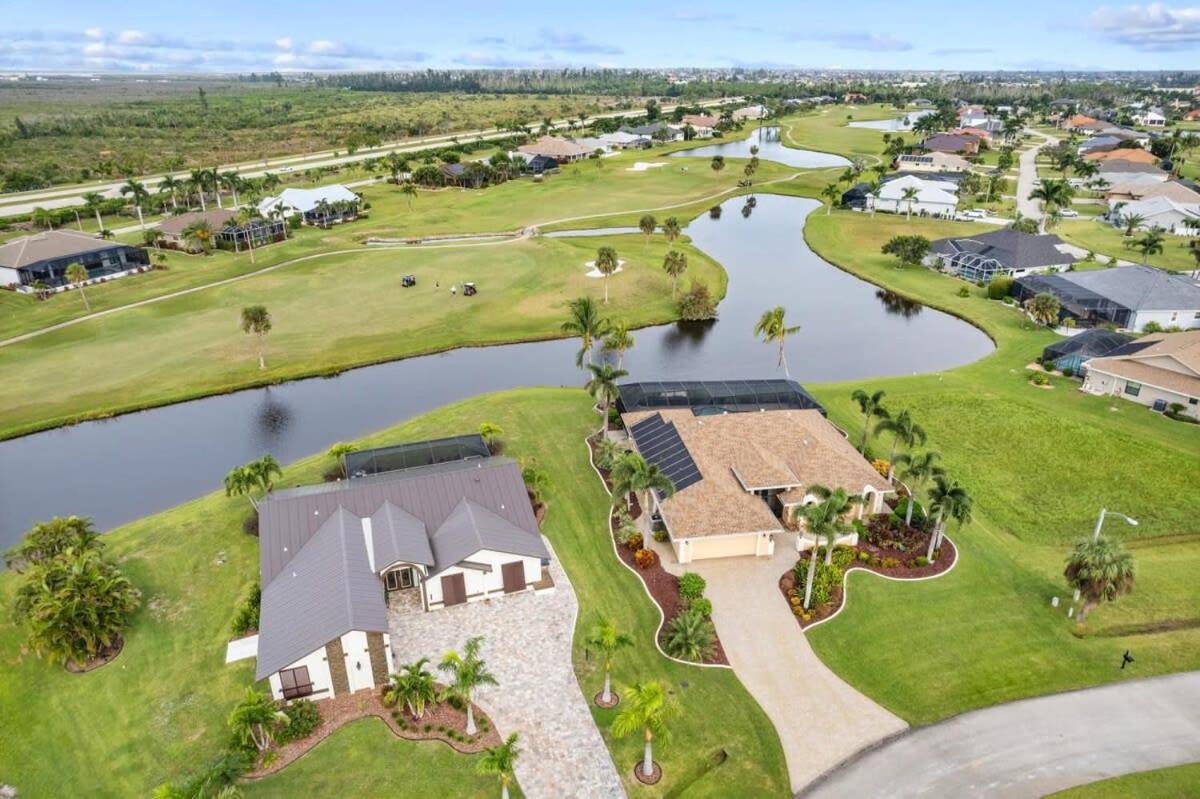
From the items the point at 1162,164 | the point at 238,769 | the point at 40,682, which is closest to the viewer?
the point at 238,769

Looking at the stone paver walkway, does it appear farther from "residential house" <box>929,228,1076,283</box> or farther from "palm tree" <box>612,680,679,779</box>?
"residential house" <box>929,228,1076,283</box>

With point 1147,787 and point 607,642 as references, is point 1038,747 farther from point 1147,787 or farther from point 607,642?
point 607,642

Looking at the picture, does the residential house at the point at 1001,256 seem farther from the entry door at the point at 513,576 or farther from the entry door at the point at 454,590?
the entry door at the point at 454,590

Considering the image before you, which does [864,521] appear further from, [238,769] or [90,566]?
[90,566]

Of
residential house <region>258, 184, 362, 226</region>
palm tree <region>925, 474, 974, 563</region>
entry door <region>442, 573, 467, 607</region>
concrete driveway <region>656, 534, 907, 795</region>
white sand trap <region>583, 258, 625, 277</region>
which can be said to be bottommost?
concrete driveway <region>656, 534, 907, 795</region>

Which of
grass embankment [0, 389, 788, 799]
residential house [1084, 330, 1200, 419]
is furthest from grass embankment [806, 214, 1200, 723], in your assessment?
grass embankment [0, 389, 788, 799]

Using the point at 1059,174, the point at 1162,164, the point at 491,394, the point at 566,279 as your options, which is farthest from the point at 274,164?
the point at 1162,164

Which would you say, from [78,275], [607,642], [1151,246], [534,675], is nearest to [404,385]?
[534,675]
